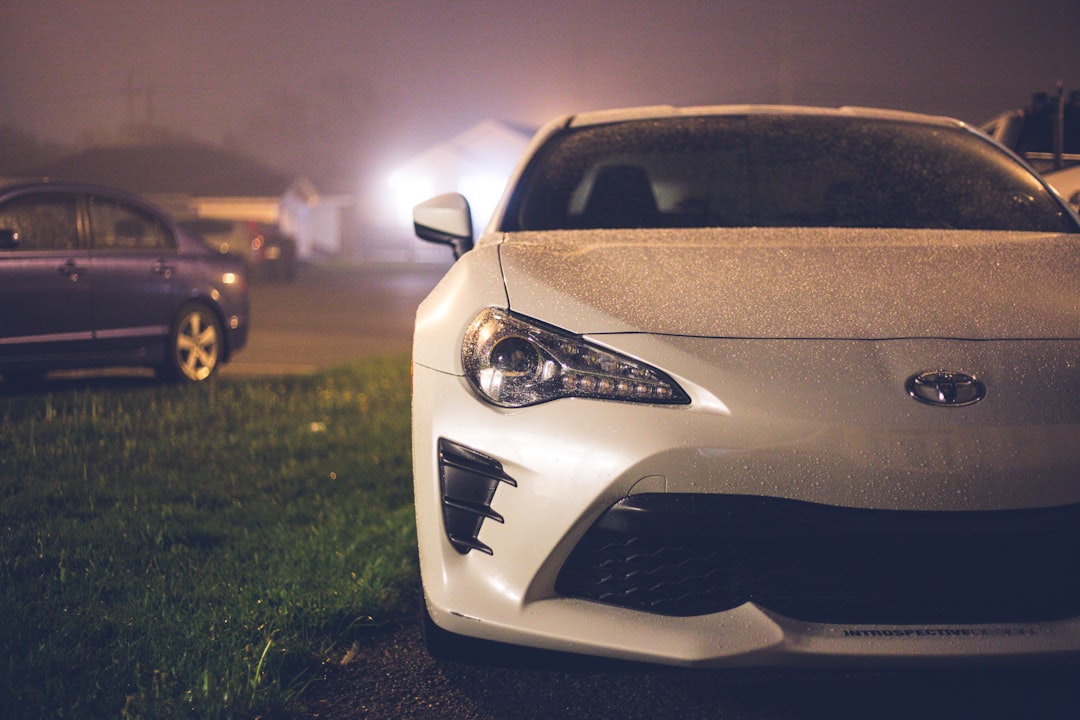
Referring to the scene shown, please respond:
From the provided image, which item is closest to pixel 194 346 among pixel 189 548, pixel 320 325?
pixel 189 548

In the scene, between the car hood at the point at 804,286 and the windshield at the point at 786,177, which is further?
the windshield at the point at 786,177

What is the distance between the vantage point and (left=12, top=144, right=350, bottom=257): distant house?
179ft

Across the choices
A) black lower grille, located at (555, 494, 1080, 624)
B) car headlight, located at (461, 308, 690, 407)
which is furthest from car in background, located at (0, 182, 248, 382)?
black lower grille, located at (555, 494, 1080, 624)

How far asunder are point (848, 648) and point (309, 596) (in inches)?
69.7

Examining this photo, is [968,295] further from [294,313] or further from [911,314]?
[294,313]

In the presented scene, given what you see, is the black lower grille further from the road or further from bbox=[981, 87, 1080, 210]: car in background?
the road

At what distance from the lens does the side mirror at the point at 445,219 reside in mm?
3502

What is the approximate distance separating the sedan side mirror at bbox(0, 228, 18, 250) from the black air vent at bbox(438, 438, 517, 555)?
5.69 m

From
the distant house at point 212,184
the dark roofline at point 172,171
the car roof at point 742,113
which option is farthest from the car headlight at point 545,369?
the dark roofline at point 172,171

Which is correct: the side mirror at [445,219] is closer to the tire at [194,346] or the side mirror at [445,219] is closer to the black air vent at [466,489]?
the black air vent at [466,489]

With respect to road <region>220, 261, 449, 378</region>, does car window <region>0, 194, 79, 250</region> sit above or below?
above

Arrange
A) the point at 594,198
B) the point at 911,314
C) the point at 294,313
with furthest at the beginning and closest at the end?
the point at 294,313
the point at 594,198
the point at 911,314

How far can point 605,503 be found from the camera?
2086mm

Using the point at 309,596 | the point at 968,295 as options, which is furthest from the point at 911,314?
the point at 309,596
